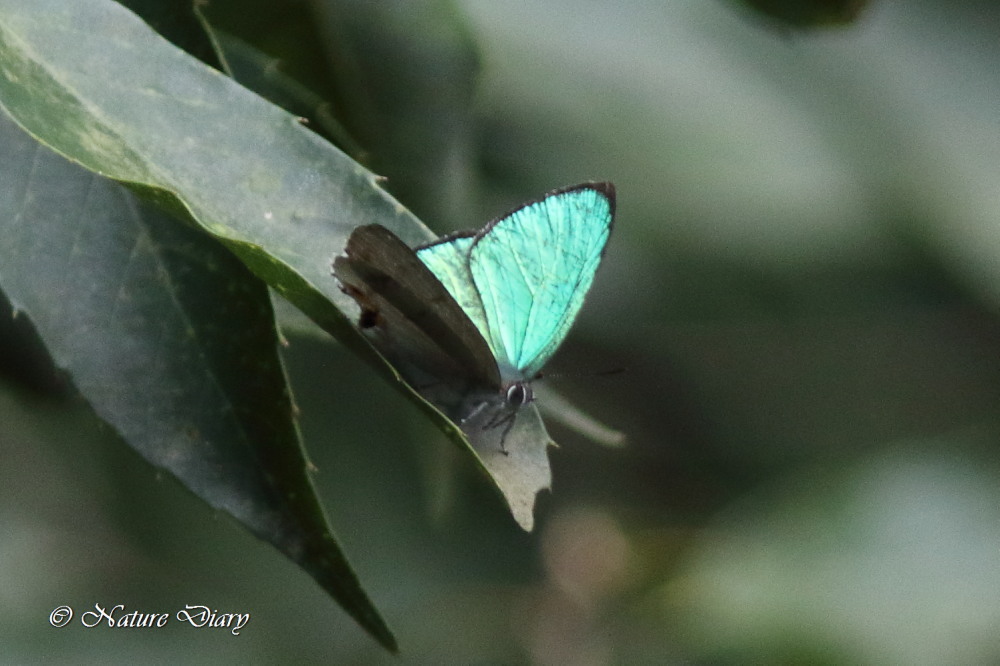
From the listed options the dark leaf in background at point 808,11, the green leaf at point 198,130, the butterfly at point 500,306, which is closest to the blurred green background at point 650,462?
the butterfly at point 500,306

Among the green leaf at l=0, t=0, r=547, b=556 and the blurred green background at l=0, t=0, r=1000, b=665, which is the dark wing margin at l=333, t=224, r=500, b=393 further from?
the blurred green background at l=0, t=0, r=1000, b=665

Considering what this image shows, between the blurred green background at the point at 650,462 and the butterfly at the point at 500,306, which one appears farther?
the blurred green background at the point at 650,462

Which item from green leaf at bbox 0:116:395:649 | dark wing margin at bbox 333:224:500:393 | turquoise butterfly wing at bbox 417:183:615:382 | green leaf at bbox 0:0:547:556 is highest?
turquoise butterfly wing at bbox 417:183:615:382

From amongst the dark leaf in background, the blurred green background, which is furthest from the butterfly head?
the dark leaf in background

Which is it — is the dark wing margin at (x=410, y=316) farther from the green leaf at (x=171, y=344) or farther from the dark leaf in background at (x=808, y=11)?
the dark leaf in background at (x=808, y=11)

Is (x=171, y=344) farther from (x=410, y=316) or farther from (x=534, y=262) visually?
(x=534, y=262)
